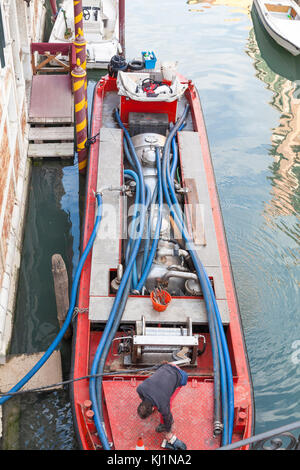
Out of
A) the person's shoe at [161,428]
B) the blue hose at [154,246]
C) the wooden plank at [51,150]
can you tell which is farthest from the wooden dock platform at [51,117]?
the person's shoe at [161,428]

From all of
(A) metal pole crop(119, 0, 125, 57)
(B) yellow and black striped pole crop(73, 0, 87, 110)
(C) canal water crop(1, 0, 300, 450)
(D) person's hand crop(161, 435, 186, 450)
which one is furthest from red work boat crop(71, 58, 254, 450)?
(A) metal pole crop(119, 0, 125, 57)

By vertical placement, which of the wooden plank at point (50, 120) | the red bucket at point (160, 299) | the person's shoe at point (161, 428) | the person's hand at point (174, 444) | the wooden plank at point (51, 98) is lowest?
the person's hand at point (174, 444)

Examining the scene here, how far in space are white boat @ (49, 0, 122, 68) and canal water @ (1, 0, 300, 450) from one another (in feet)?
2.22

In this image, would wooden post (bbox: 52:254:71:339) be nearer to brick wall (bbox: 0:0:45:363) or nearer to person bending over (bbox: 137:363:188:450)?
brick wall (bbox: 0:0:45:363)

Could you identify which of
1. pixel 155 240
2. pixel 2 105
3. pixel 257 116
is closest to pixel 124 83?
pixel 2 105

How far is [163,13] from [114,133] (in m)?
12.2

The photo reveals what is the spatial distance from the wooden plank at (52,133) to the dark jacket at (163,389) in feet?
22.7

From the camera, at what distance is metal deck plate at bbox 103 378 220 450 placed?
502 cm

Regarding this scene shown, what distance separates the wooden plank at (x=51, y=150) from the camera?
10.4m

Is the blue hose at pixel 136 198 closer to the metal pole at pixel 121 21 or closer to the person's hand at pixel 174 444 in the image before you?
the person's hand at pixel 174 444

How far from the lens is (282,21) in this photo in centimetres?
1680

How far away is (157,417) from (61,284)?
6.62 ft

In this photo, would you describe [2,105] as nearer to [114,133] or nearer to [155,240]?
[114,133]

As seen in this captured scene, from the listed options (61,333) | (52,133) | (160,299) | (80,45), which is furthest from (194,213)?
(52,133)
